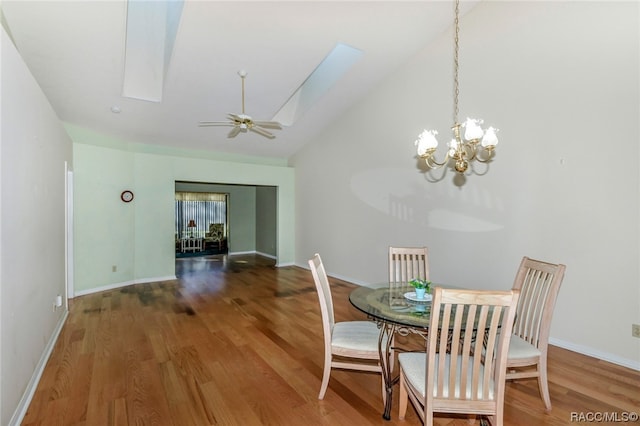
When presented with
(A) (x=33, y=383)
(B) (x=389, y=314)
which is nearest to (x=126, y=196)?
(A) (x=33, y=383)

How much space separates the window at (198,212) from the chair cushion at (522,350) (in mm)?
9554

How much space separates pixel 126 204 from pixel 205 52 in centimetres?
326

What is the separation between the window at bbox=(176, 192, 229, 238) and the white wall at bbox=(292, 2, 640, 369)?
7.45 m

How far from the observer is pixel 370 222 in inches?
213

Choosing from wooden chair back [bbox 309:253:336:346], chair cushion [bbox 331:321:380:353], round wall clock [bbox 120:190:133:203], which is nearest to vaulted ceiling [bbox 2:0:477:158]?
round wall clock [bbox 120:190:133:203]

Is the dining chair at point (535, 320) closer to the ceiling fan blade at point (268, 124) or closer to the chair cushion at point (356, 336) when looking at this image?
the chair cushion at point (356, 336)

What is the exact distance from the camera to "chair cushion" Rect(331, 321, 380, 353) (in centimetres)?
221

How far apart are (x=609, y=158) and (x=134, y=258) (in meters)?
6.92

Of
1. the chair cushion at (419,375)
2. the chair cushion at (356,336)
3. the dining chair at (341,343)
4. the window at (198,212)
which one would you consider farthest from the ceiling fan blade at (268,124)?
the window at (198,212)

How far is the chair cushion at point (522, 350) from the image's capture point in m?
2.04

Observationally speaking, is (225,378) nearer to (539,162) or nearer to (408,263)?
(408,263)

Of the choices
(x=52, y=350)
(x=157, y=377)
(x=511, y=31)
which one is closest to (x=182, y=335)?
(x=157, y=377)

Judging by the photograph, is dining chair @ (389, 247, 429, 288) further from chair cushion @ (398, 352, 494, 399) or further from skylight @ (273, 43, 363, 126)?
skylight @ (273, 43, 363, 126)

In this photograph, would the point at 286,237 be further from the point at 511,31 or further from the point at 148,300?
the point at 511,31
